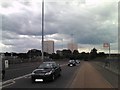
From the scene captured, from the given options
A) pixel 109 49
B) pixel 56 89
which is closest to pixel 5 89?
pixel 56 89

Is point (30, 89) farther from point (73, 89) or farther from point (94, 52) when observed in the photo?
point (94, 52)

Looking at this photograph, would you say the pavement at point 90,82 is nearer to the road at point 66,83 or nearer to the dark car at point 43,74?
the road at point 66,83

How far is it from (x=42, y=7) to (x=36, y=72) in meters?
32.4

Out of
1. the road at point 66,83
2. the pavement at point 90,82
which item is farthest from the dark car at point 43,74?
the pavement at point 90,82

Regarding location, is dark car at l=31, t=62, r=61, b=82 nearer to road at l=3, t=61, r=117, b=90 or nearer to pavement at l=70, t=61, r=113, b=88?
road at l=3, t=61, r=117, b=90

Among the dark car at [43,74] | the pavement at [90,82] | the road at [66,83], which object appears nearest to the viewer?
the road at [66,83]

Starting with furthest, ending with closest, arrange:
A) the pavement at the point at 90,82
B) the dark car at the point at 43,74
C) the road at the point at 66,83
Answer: the dark car at the point at 43,74
the pavement at the point at 90,82
the road at the point at 66,83

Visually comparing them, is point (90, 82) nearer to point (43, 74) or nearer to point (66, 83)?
point (66, 83)

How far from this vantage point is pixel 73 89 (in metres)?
15.9

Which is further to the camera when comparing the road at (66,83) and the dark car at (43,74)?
the dark car at (43,74)

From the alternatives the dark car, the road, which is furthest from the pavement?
the dark car

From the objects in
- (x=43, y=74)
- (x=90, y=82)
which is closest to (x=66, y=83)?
(x=90, y=82)

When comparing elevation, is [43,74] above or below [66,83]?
above

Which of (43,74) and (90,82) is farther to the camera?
(43,74)
